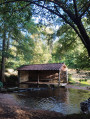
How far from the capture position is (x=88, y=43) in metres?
4.47

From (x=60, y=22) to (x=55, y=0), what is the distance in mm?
2162

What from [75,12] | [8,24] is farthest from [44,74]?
[75,12]

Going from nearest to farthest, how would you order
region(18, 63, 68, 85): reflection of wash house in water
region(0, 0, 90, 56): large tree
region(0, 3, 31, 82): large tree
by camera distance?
region(0, 0, 90, 56): large tree < region(0, 3, 31, 82): large tree < region(18, 63, 68, 85): reflection of wash house in water

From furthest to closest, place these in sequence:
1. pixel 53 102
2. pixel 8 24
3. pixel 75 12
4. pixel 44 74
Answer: pixel 44 74 → pixel 53 102 → pixel 8 24 → pixel 75 12

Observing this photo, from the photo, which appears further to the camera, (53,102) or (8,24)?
(53,102)

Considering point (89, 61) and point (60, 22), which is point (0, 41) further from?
point (89, 61)

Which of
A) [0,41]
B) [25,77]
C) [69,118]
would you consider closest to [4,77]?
[25,77]

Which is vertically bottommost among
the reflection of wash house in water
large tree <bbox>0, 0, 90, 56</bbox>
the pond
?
the pond

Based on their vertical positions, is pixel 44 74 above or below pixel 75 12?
below

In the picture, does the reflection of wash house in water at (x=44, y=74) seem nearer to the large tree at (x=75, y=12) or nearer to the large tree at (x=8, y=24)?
the large tree at (x=8, y=24)

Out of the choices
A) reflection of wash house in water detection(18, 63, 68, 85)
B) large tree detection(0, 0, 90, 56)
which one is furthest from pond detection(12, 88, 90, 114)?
reflection of wash house in water detection(18, 63, 68, 85)

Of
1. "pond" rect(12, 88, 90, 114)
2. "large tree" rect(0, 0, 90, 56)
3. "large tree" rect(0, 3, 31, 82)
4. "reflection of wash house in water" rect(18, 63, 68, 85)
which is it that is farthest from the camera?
"reflection of wash house in water" rect(18, 63, 68, 85)

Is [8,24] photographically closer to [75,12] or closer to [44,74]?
[75,12]

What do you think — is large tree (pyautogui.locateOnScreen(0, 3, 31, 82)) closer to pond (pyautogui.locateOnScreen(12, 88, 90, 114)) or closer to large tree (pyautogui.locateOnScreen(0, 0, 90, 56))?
large tree (pyautogui.locateOnScreen(0, 0, 90, 56))
